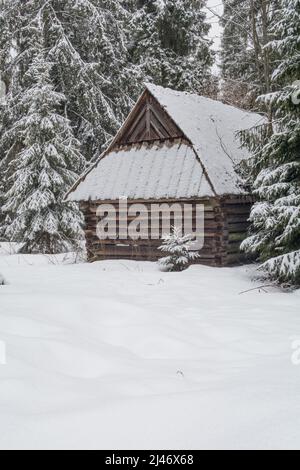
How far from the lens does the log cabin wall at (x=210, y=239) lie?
43.7ft

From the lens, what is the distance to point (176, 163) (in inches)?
555

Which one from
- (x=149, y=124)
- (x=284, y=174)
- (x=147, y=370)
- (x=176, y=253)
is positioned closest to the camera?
(x=147, y=370)

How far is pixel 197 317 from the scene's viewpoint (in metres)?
6.90

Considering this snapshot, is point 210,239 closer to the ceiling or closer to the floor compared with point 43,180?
closer to the floor

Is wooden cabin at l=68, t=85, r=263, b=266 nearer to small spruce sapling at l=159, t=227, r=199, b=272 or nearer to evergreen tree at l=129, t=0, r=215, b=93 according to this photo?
Result: small spruce sapling at l=159, t=227, r=199, b=272

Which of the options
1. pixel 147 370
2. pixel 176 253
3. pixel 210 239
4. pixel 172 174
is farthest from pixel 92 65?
pixel 147 370

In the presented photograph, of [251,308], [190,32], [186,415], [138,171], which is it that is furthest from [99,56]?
[186,415]

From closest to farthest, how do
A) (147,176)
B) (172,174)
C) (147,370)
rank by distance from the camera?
1. (147,370)
2. (172,174)
3. (147,176)

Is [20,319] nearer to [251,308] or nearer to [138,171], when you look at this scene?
[251,308]

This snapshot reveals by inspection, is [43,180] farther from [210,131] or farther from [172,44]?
[172,44]

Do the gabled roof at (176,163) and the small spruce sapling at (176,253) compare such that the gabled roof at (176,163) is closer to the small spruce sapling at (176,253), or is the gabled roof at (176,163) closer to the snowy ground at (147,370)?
the small spruce sapling at (176,253)

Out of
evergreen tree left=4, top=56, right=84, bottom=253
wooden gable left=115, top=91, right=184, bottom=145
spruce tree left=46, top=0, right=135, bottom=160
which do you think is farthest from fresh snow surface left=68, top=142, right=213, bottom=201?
spruce tree left=46, top=0, right=135, bottom=160

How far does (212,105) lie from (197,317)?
1221 centimetres

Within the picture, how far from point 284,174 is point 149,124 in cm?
636
